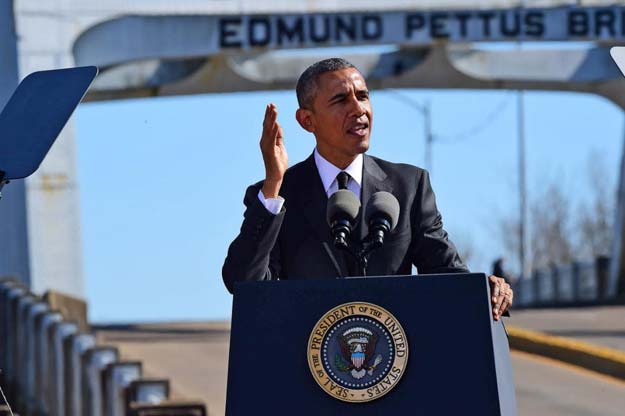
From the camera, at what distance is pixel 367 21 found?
102 feet

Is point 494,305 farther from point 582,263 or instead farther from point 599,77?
point 582,263

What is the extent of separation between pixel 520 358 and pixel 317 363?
21.2 meters

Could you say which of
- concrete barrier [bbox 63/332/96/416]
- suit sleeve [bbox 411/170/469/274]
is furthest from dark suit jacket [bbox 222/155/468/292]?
concrete barrier [bbox 63/332/96/416]

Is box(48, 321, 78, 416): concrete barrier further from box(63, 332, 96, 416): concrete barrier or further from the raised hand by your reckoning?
the raised hand

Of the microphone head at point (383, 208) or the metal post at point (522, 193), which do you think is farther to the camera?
the metal post at point (522, 193)

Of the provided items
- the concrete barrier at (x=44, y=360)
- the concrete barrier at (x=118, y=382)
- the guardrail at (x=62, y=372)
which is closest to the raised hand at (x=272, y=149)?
the guardrail at (x=62, y=372)

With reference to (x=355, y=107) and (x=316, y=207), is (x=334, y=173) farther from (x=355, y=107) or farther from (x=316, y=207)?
(x=355, y=107)

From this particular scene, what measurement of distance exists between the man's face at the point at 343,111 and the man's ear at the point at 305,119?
0.03m

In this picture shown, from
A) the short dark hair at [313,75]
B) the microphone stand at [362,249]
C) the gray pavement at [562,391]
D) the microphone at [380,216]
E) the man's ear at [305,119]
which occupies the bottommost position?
the gray pavement at [562,391]

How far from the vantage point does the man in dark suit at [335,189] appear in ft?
21.1

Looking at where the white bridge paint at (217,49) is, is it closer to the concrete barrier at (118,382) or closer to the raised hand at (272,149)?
the concrete barrier at (118,382)

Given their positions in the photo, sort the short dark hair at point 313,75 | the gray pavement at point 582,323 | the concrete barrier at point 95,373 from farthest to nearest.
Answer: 1. the gray pavement at point 582,323
2. the concrete barrier at point 95,373
3. the short dark hair at point 313,75

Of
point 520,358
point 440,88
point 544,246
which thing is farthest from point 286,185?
point 544,246

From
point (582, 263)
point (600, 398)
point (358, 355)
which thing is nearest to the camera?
point (358, 355)
